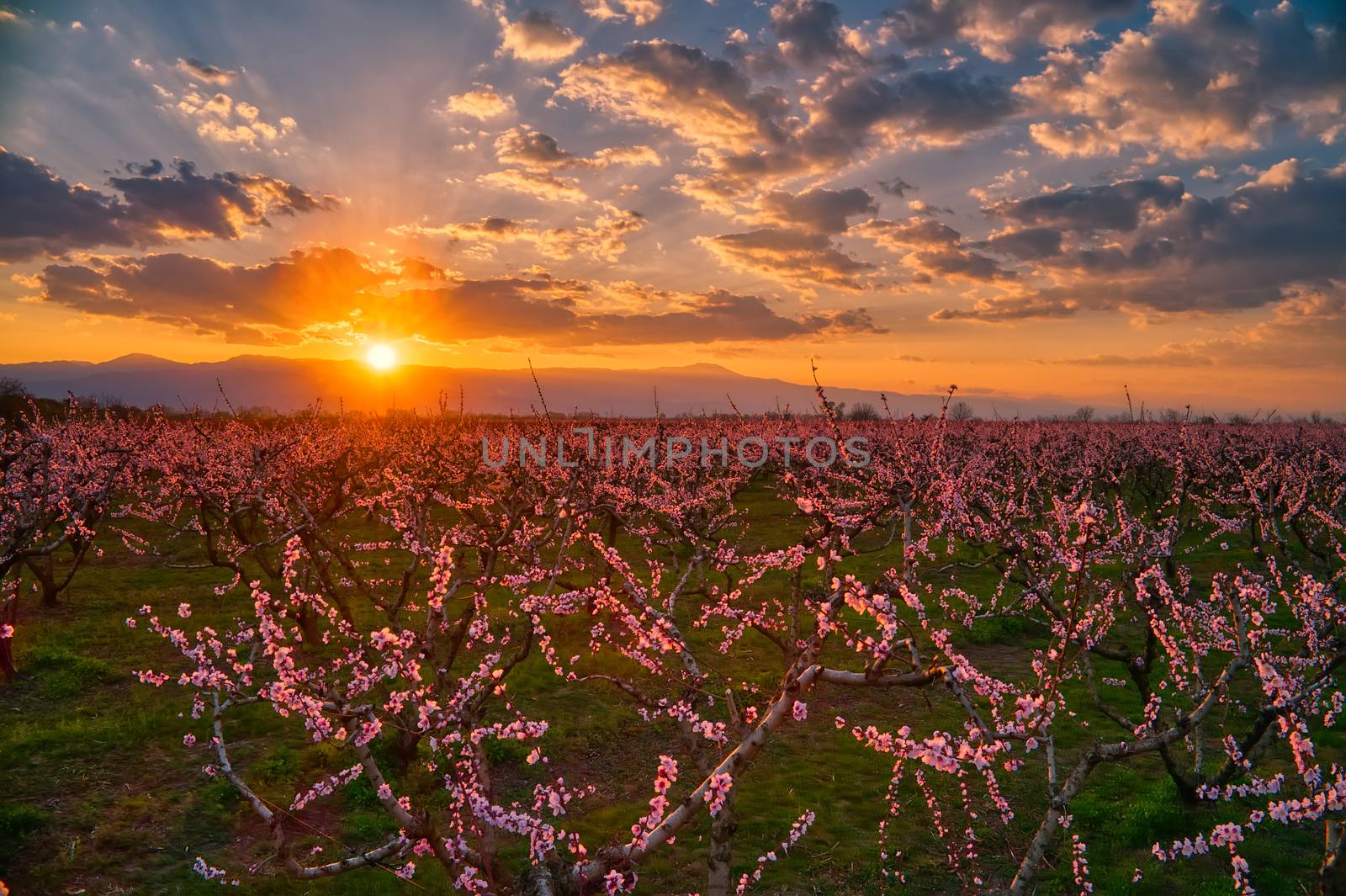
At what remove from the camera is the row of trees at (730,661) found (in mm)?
6012

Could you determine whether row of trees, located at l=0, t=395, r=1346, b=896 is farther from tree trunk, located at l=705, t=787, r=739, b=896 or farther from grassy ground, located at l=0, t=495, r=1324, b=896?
grassy ground, located at l=0, t=495, r=1324, b=896

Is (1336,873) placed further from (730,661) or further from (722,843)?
(730,661)

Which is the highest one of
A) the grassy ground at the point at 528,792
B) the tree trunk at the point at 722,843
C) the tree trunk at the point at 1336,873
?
the tree trunk at the point at 1336,873

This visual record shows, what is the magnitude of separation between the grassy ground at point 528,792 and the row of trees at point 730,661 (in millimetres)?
215

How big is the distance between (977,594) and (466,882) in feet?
60.6

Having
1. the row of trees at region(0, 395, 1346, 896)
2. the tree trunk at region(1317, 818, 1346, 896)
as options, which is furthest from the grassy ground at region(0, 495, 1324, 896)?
the tree trunk at region(1317, 818, 1346, 896)

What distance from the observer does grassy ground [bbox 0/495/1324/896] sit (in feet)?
27.2

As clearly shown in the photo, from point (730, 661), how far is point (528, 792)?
601 cm

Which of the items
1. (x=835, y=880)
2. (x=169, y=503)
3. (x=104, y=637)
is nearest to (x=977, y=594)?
(x=835, y=880)

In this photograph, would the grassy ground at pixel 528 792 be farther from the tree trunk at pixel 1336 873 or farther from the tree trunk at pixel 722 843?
the tree trunk at pixel 1336 873

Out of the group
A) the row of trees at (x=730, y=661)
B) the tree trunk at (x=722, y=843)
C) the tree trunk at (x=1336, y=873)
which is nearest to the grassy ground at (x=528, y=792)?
the row of trees at (x=730, y=661)

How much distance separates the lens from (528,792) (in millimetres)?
10297

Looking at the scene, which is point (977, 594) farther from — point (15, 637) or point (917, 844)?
point (15, 637)

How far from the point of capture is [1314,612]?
28.9 ft
